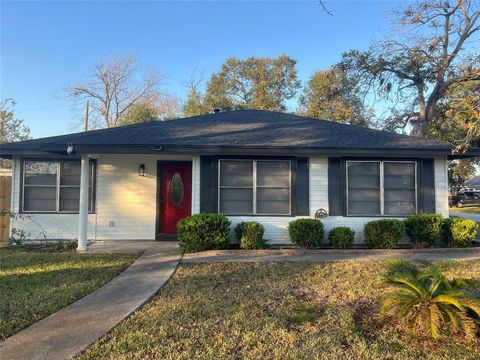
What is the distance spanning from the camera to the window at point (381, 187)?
980 centimetres

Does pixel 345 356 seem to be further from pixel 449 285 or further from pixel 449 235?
pixel 449 235

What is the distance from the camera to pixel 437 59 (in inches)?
782

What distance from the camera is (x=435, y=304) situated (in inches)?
157

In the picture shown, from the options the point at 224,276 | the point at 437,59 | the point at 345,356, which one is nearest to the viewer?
the point at 345,356

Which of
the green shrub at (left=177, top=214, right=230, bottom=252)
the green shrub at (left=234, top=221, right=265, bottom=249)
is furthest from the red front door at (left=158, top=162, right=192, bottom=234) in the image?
the green shrub at (left=234, top=221, right=265, bottom=249)

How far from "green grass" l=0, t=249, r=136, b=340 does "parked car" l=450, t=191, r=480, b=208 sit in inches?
1327

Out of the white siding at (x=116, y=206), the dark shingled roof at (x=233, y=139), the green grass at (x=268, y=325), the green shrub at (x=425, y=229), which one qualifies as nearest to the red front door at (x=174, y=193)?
the white siding at (x=116, y=206)

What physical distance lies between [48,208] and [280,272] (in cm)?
700

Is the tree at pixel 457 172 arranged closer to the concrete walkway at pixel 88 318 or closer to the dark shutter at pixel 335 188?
the dark shutter at pixel 335 188

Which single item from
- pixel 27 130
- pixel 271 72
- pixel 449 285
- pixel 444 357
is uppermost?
pixel 271 72

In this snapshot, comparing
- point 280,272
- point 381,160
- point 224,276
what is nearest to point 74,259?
point 224,276

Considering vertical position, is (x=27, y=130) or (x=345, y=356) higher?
(x=27, y=130)

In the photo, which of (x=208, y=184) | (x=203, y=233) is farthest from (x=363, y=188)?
(x=203, y=233)

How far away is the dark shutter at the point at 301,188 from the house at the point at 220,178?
3 cm
